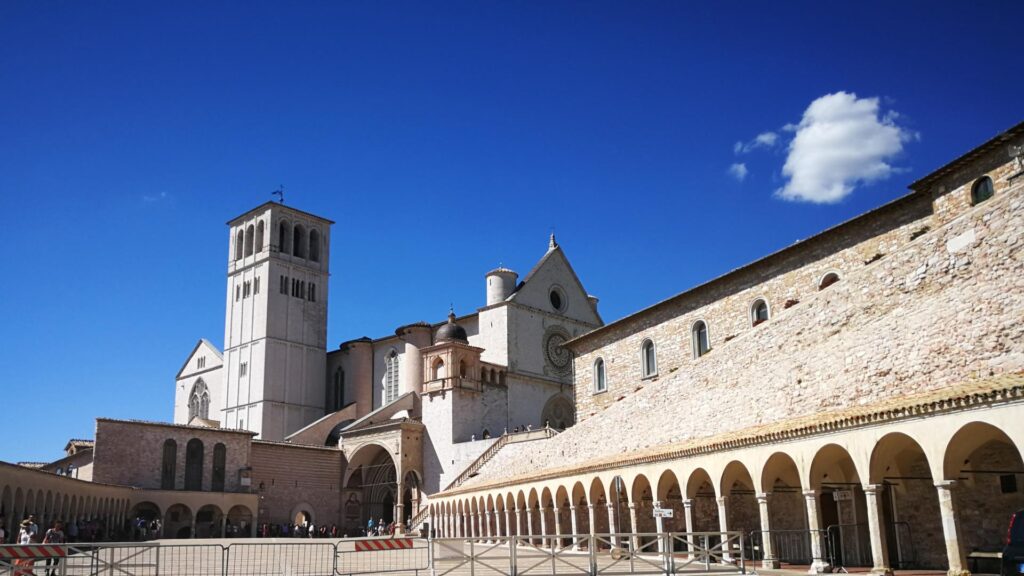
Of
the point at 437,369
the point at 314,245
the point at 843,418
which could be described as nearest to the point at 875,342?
the point at 843,418

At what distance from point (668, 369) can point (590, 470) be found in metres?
8.61

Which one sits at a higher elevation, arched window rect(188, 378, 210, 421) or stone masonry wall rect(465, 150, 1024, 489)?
arched window rect(188, 378, 210, 421)

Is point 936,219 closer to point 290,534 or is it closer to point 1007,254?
point 1007,254

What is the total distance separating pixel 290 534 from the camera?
52.6 m

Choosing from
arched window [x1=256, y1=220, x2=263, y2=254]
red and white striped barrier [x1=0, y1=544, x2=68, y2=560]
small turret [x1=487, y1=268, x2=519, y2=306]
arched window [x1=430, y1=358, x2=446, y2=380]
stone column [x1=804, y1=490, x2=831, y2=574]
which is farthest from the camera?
arched window [x1=256, y1=220, x2=263, y2=254]

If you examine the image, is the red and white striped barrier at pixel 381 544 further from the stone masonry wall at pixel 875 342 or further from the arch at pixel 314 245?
the arch at pixel 314 245

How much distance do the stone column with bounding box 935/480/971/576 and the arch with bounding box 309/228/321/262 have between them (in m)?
61.7

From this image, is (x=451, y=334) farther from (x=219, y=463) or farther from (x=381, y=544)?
(x=381, y=544)

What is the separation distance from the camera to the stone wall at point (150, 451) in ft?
152

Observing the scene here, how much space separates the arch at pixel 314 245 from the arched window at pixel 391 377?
12891mm

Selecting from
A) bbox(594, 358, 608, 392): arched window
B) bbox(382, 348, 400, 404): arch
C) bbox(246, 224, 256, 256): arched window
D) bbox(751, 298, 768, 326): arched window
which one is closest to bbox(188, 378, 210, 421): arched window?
bbox(246, 224, 256, 256): arched window

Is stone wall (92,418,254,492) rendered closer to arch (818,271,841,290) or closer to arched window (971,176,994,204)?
arch (818,271,841,290)

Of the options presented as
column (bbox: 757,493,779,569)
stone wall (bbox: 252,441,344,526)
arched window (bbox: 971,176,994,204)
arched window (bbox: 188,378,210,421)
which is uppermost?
arched window (bbox: 188,378,210,421)

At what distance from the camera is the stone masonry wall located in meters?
17.0
